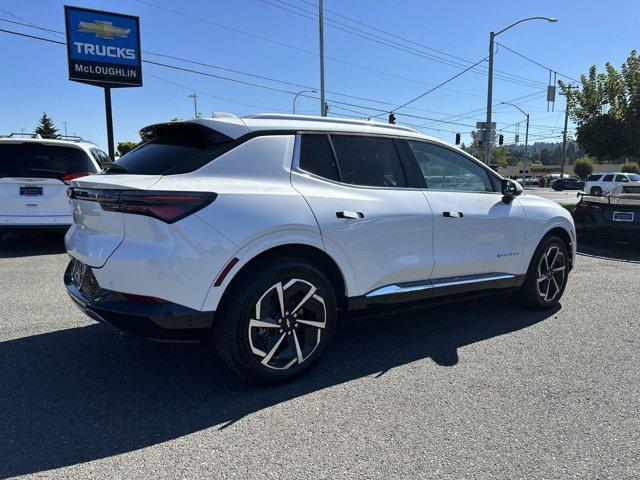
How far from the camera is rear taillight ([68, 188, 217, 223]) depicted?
2756 mm

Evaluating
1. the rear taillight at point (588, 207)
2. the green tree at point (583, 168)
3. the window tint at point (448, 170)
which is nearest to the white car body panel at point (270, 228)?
the window tint at point (448, 170)

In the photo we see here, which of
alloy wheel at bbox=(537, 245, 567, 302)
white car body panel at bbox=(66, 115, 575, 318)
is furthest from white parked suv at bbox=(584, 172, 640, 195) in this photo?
white car body panel at bbox=(66, 115, 575, 318)

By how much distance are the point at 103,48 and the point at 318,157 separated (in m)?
15.4

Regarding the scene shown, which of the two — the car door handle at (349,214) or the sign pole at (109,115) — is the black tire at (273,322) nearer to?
the car door handle at (349,214)

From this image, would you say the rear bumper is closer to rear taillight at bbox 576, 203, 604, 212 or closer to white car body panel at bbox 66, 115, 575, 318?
white car body panel at bbox 66, 115, 575, 318

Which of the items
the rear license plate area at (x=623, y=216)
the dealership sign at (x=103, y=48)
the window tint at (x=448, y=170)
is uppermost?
the dealership sign at (x=103, y=48)

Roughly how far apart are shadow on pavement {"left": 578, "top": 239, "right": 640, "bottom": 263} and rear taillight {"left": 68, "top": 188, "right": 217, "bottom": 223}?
7.92m

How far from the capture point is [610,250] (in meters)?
9.26

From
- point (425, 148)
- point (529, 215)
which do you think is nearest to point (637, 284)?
point (529, 215)

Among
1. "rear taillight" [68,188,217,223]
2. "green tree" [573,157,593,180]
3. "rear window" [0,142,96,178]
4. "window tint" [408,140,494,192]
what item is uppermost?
"green tree" [573,157,593,180]

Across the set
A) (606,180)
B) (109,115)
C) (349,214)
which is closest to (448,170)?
(349,214)

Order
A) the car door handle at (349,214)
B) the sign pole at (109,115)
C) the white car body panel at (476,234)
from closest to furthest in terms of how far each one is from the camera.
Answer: the car door handle at (349,214) → the white car body panel at (476,234) → the sign pole at (109,115)

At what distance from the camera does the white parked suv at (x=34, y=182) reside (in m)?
7.43

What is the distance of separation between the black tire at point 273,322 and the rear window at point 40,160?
19.5ft
